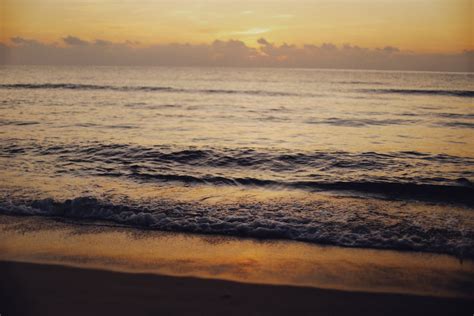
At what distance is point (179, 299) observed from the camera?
4.40 meters

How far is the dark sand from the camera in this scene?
417 cm

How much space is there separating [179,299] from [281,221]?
3.14 meters

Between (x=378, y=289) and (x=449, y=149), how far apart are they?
37.1ft

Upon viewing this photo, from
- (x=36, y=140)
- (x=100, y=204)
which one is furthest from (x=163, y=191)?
(x=36, y=140)

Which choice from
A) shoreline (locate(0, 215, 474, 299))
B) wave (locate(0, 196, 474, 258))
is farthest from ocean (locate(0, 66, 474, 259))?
shoreline (locate(0, 215, 474, 299))

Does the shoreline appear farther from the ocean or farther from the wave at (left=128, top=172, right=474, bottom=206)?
the wave at (left=128, top=172, right=474, bottom=206)

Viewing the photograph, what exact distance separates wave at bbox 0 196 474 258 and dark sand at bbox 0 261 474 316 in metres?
1.82

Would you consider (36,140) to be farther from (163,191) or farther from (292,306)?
(292,306)

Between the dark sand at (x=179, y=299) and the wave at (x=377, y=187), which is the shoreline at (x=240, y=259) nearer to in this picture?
the dark sand at (x=179, y=299)

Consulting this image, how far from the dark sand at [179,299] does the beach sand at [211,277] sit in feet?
0.04

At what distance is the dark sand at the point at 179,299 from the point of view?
4.17 meters

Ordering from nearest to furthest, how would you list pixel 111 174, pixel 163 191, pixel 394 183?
pixel 163 191, pixel 394 183, pixel 111 174

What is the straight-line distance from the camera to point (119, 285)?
4.71 metres

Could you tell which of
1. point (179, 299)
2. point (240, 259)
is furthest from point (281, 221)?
point (179, 299)
